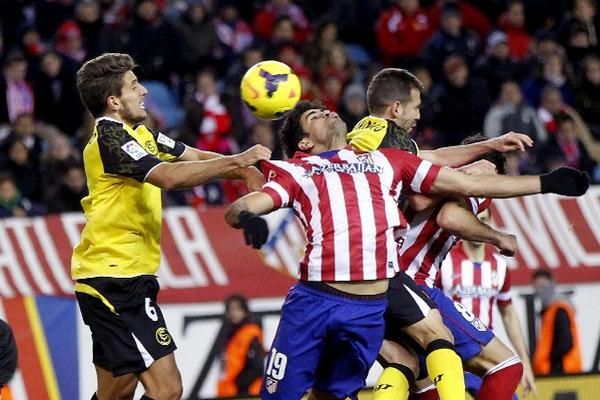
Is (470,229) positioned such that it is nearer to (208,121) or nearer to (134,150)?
(134,150)

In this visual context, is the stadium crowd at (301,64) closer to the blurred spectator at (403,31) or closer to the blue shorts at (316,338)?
the blurred spectator at (403,31)

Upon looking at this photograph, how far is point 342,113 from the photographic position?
13.8 meters

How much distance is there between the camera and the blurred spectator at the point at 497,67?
14.5 metres

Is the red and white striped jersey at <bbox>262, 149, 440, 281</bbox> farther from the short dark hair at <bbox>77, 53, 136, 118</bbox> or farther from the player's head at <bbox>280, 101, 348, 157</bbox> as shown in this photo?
the short dark hair at <bbox>77, 53, 136, 118</bbox>

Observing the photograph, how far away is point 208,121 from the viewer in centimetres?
1328

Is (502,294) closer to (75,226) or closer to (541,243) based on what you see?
(541,243)

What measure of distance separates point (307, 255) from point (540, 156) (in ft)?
22.9

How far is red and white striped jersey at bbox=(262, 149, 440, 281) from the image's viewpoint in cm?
662

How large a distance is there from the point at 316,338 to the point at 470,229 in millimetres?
1047

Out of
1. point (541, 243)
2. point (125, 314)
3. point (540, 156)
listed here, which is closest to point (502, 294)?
point (541, 243)

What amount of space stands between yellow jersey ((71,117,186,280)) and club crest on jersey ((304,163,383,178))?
866 millimetres

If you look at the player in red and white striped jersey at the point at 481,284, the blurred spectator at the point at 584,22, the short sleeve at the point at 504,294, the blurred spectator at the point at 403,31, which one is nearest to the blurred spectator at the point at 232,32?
the blurred spectator at the point at 403,31

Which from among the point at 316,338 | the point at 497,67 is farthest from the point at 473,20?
the point at 316,338

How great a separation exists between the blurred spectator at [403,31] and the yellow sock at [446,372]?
27.7ft
